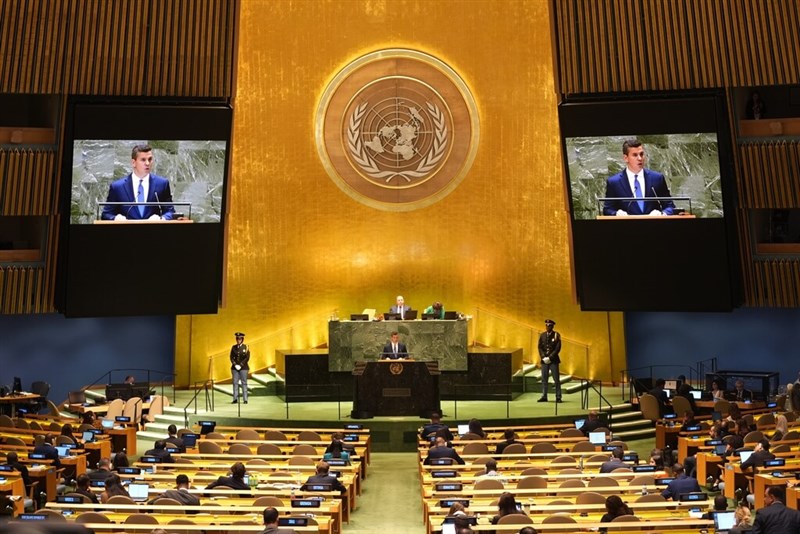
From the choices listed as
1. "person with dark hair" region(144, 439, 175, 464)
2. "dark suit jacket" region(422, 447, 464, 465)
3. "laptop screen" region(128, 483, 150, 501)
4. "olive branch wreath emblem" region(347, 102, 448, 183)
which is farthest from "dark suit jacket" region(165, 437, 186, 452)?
"olive branch wreath emblem" region(347, 102, 448, 183)

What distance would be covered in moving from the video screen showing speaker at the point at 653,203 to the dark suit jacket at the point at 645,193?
17 millimetres

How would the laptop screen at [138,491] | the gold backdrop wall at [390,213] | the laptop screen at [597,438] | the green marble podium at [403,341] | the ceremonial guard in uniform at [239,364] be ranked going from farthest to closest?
the gold backdrop wall at [390,213] < the green marble podium at [403,341] < the ceremonial guard in uniform at [239,364] < the laptop screen at [597,438] < the laptop screen at [138,491]

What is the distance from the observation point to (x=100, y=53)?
61.6 feet

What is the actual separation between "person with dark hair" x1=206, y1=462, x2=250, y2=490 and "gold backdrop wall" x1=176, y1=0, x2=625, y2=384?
10.5m

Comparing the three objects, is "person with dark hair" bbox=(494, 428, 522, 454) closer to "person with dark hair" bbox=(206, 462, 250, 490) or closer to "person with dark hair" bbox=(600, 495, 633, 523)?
"person with dark hair" bbox=(206, 462, 250, 490)

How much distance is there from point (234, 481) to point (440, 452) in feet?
9.85

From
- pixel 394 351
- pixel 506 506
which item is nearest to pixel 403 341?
pixel 394 351

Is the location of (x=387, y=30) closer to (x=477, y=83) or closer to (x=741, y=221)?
(x=477, y=83)

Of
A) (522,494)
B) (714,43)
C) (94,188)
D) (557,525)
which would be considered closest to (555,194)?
(714,43)

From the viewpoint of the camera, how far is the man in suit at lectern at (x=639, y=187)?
17.9 metres

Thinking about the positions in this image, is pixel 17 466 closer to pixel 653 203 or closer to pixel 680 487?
pixel 680 487

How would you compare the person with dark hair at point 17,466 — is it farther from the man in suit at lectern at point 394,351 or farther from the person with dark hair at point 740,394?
the person with dark hair at point 740,394

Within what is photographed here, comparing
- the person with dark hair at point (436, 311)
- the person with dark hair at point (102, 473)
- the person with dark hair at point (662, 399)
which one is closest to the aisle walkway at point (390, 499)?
the person with dark hair at point (102, 473)

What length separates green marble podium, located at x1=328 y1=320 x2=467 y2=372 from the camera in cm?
1988
